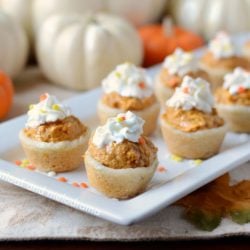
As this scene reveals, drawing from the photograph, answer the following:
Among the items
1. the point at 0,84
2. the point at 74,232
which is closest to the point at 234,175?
the point at 74,232

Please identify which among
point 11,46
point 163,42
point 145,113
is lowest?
point 163,42

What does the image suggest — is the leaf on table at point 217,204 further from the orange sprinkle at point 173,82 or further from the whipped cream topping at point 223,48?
the whipped cream topping at point 223,48

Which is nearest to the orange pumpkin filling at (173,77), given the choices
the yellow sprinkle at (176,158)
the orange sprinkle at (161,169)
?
the yellow sprinkle at (176,158)

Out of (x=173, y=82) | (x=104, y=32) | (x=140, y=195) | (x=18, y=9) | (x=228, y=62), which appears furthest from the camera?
(x=18, y=9)

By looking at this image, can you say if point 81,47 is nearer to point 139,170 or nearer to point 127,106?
point 127,106

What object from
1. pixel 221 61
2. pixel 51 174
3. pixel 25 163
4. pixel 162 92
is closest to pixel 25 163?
pixel 25 163

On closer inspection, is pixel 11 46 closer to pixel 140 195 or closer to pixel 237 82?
pixel 237 82

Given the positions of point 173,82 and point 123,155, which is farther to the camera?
point 173,82
